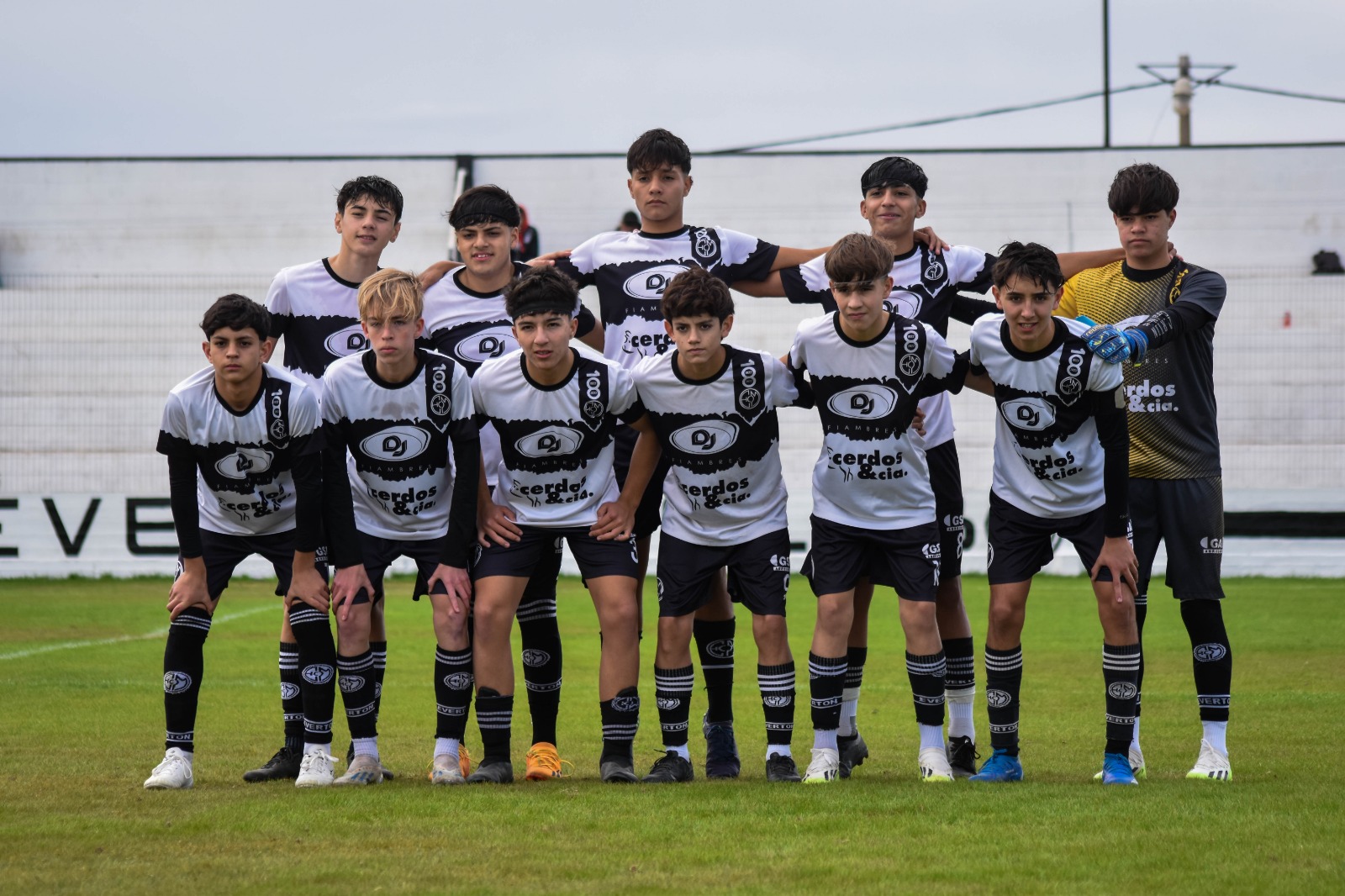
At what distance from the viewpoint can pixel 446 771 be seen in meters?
5.12

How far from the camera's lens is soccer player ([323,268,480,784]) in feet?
17.2

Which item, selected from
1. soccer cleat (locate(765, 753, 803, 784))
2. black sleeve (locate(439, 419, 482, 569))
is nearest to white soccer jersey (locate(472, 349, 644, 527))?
black sleeve (locate(439, 419, 482, 569))

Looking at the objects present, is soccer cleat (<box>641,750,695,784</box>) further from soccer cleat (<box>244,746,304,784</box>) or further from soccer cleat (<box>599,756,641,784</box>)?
soccer cleat (<box>244,746,304,784</box>)

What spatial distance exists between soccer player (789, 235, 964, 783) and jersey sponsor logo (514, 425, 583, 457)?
893mm

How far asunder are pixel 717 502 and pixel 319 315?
182 cm

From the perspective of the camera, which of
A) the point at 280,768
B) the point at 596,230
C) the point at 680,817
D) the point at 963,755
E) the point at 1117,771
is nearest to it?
the point at 680,817

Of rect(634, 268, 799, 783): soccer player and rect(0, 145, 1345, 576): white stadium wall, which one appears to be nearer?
rect(634, 268, 799, 783): soccer player

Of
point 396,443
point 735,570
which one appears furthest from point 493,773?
point 396,443

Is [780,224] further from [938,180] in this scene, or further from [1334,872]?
[1334,872]

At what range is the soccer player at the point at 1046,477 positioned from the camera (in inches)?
199

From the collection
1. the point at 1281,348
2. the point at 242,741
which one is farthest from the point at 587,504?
the point at 1281,348

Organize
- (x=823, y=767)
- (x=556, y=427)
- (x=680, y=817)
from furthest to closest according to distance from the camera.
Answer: (x=556, y=427) < (x=823, y=767) < (x=680, y=817)

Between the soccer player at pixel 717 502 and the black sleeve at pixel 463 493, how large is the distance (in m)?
0.64

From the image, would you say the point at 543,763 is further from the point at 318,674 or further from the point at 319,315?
the point at 319,315
